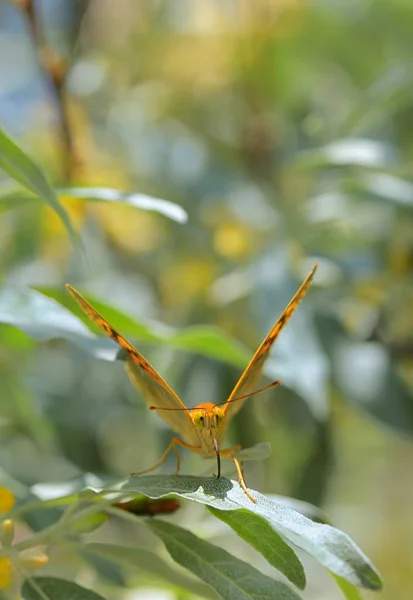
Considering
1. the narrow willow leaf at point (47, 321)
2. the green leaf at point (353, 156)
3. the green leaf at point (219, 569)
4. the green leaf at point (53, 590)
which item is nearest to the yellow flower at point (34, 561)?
the green leaf at point (53, 590)

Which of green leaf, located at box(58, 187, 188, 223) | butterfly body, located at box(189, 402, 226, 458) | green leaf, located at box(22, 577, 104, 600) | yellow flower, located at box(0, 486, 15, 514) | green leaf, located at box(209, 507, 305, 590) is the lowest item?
green leaf, located at box(22, 577, 104, 600)

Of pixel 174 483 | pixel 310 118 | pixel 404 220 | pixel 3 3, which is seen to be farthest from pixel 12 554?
pixel 3 3

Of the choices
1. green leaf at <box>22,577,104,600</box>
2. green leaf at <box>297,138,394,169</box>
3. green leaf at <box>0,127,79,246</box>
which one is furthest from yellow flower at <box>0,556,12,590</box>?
green leaf at <box>297,138,394,169</box>

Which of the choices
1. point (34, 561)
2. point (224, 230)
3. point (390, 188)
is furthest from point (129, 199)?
point (224, 230)

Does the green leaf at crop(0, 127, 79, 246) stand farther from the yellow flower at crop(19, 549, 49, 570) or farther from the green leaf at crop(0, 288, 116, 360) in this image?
the yellow flower at crop(19, 549, 49, 570)

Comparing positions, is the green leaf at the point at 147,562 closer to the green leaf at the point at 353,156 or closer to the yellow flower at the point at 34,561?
the yellow flower at the point at 34,561

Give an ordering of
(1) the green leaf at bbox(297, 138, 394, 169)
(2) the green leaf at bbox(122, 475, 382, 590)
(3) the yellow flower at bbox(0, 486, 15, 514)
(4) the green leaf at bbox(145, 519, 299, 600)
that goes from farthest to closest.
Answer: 1. (1) the green leaf at bbox(297, 138, 394, 169)
2. (3) the yellow flower at bbox(0, 486, 15, 514)
3. (4) the green leaf at bbox(145, 519, 299, 600)
4. (2) the green leaf at bbox(122, 475, 382, 590)

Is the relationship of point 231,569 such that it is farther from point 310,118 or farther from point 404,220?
point 310,118

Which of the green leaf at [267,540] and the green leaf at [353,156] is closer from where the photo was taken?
the green leaf at [267,540]
